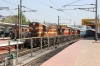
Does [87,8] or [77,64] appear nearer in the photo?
[77,64]

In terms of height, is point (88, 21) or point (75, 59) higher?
point (88, 21)

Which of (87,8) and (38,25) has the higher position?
(87,8)

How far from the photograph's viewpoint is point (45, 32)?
25.5 meters

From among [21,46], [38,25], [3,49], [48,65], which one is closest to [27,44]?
[21,46]

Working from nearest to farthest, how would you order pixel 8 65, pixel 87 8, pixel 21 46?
pixel 8 65 → pixel 21 46 → pixel 87 8

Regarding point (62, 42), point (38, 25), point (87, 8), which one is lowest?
point (62, 42)

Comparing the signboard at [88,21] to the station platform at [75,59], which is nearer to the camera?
the station platform at [75,59]

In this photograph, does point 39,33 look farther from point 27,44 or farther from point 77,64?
point 77,64

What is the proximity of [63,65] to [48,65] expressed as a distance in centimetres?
74

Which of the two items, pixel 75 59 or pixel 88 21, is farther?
pixel 88 21

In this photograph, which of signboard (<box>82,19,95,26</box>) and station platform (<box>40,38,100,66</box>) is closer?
station platform (<box>40,38,100,66</box>)

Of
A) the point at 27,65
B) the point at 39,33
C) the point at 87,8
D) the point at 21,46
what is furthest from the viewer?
the point at 87,8

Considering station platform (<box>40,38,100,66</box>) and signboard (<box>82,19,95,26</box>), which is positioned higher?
signboard (<box>82,19,95,26</box>)

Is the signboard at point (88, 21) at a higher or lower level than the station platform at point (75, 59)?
higher
